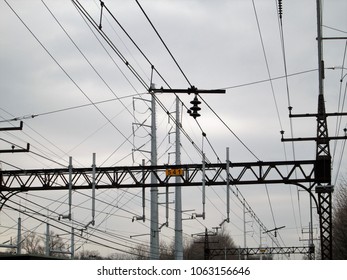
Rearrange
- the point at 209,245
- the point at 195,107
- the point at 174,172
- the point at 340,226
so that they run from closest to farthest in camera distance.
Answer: the point at 195,107 < the point at 174,172 < the point at 340,226 < the point at 209,245

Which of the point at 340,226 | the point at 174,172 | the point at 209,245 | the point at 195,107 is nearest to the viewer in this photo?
the point at 195,107

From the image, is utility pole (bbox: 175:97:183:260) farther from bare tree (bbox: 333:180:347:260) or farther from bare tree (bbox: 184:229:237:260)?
bare tree (bbox: 184:229:237:260)

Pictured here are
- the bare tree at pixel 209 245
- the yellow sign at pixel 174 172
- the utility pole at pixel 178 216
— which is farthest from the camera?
the bare tree at pixel 209 245

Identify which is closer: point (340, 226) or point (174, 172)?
point (174, 172)

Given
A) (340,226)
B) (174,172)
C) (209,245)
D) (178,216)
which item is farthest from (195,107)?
(209,245)

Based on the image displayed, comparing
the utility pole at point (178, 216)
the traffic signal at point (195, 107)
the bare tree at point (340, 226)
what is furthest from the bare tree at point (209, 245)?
the traffic signal at point (195, 107)

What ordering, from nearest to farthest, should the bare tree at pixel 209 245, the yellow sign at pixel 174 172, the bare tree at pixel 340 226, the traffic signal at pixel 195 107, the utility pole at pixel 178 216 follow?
the traffic signal at pixel 195 107, the yellow sign at pixel 174 172, the utility pole at pixel 178 216, the bare tree at pixel 340 226, the bare tree at pixel 209 245

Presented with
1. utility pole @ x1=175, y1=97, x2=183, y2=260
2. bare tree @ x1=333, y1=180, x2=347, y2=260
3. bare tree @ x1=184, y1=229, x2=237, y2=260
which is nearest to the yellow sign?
utility pole @ x1=175, y1=97, x2=183, y2=260

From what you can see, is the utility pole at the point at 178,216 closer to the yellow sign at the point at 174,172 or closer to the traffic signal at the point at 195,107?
the yellow sign at the point at 174,172

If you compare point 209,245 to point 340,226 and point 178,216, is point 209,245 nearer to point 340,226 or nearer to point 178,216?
point 340,226

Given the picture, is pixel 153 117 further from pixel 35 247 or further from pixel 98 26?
pixel 35 247

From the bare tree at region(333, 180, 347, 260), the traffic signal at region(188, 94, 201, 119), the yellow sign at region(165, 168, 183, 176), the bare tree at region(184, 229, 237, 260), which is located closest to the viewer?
the traffic signal at region(188, 94, 201, 119)

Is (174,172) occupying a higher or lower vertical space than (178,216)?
higher

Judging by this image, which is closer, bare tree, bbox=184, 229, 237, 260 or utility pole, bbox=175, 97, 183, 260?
utility pole, bbox=175, 97, 183, 260
